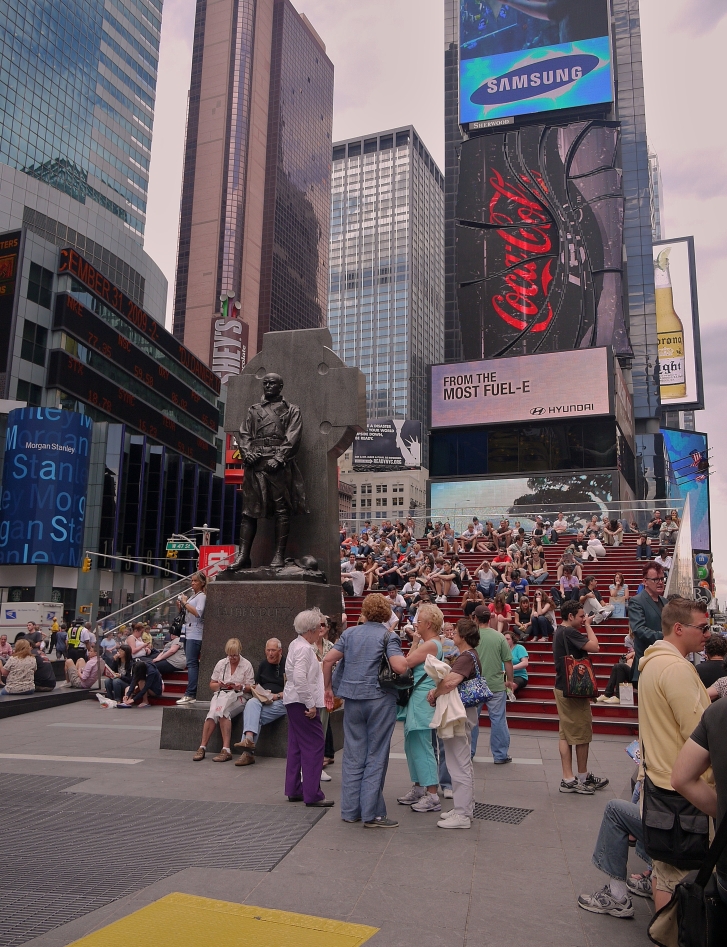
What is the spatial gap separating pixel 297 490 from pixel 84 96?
93.9 meters

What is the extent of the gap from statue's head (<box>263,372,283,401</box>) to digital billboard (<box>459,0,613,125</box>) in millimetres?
57565

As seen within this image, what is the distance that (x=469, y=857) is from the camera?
5.36 metres

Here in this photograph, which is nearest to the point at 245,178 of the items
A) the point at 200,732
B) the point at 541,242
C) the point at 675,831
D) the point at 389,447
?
the point at 389,447

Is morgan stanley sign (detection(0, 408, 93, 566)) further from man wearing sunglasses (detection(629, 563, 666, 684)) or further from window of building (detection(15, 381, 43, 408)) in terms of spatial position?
man wearing sunglasses (detection(629, 563, 666, 684))

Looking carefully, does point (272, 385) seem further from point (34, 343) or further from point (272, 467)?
point (34, 343)

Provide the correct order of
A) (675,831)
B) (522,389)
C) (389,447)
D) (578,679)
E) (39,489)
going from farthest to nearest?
(389,447) < (522,389) < (39,489) < (578,679) < (675,831)

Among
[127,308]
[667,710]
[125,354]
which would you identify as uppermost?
[127,308]

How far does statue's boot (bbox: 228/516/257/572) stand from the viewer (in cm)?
1038

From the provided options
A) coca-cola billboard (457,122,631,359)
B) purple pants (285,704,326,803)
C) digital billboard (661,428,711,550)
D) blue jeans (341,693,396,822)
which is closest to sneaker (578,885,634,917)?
blue jeans (341,693,396,822)

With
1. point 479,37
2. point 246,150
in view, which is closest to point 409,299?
point 246,150

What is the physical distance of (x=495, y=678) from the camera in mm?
9078

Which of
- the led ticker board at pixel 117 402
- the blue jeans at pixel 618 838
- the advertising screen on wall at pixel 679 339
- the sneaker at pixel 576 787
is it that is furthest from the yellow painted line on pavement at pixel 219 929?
the advertising screen on wall at pixel 679 339

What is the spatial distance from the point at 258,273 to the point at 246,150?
999 inches

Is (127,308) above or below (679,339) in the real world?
below
